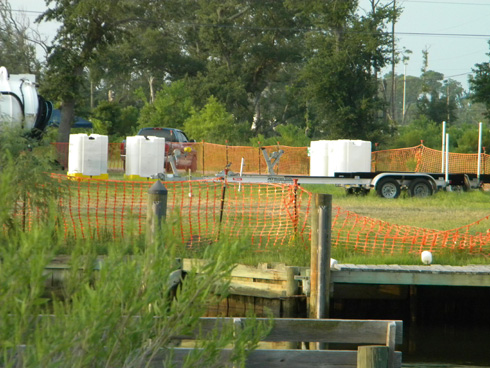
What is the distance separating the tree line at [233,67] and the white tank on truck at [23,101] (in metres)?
13.8

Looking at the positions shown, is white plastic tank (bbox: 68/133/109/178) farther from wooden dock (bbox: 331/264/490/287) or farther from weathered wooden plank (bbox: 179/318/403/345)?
weathered wooden plank (bbox: 179/318/403/345)

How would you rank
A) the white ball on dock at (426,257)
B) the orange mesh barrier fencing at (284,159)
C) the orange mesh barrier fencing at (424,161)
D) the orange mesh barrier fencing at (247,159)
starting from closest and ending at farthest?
the white ball on dock at (426,257) → the orange mesh barrier fencing at (424,161) → the orange mesh barrier fencing at (284,159) → the orange mesh barrier fencing at (247,159)

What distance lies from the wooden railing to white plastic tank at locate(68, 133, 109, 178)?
68.9 feet

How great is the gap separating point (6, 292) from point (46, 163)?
769 cm

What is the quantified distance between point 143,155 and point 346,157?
23.2 feet

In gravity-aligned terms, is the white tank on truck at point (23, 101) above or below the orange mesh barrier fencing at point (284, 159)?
above

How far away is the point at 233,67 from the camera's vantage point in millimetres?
56656

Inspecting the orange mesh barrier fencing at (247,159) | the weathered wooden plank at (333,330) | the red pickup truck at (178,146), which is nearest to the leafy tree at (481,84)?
the orange mesh barrier fencing at (247,159)

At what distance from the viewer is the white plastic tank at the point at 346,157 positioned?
25.0 meters

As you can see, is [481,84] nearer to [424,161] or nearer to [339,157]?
[424,161]

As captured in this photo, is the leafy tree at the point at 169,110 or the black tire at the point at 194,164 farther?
the leafy tree at the point at 169,110

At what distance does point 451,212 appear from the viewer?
1912 cm

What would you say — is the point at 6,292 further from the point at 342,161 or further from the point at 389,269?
the point at 342,161

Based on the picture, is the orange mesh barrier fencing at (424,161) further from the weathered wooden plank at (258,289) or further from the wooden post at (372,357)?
the wooden post at (372,357)
